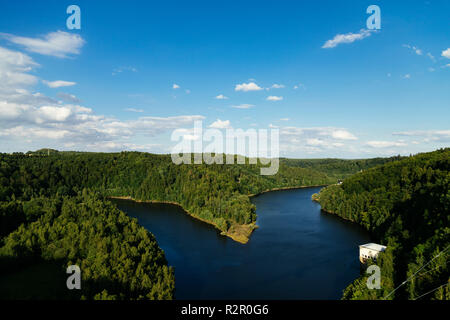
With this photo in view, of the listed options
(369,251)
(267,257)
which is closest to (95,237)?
(267,257)

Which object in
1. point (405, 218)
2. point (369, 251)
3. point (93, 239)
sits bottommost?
point (369, 251)

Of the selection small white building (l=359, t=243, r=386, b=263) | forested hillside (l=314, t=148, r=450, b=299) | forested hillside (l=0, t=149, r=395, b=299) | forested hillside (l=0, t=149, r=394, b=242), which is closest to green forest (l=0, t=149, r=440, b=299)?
forested hillside (l=0, t=149, r=395, b=299)

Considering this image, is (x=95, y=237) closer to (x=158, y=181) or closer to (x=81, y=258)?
(x=81, y=258)

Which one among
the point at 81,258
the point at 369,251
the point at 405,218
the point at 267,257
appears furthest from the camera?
the point at 405,218

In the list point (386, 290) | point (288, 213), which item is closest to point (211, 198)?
point (288, 213)

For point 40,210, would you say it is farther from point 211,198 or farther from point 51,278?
Answer: point 211,198

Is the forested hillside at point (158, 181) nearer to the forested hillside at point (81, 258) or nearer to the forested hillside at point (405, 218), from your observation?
the forested hillside at point (81, 258)

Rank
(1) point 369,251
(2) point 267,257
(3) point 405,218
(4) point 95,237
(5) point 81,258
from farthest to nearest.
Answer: (3) point 405,218 → (2) point 267,257 → (1) point 369,251 → (4) point 95,237 → (5) point 81,258
